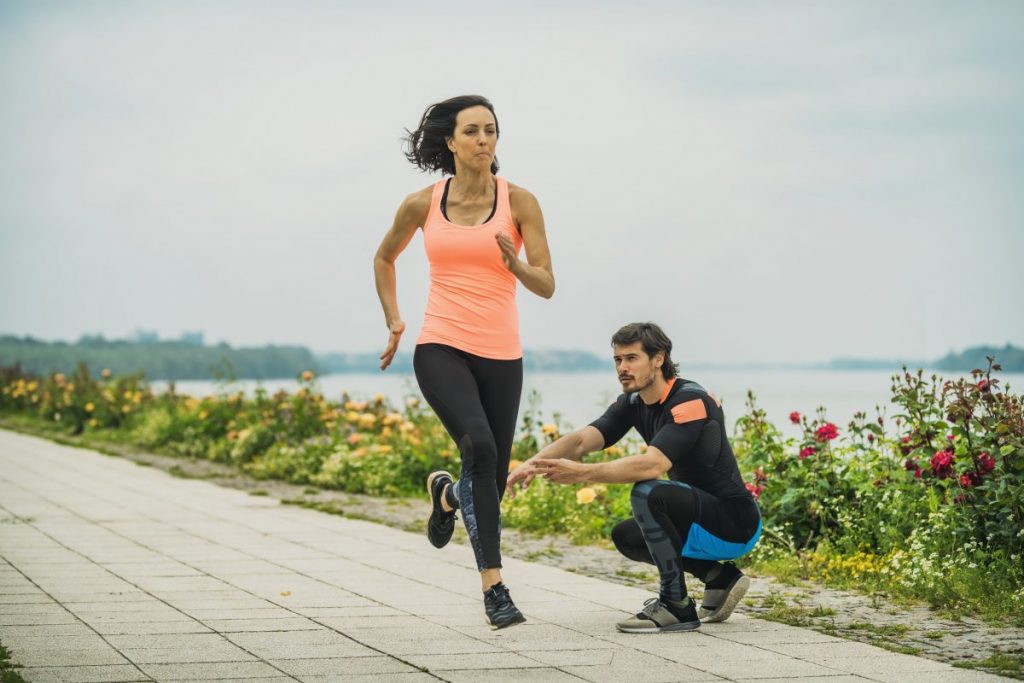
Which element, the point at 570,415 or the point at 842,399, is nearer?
the point at 842,399

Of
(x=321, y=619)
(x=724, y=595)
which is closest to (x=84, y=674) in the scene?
(x=321, y=619)

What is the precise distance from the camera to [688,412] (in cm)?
499

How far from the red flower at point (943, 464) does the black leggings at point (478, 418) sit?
2051 mm

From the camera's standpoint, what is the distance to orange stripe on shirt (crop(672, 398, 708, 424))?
16.4 feet

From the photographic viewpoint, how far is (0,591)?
19.7 feet

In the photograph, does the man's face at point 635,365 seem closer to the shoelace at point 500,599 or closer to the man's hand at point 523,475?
the man's hand at point 523,475

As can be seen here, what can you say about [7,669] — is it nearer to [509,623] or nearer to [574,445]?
[509,623]

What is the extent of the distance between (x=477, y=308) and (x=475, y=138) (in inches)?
27.2

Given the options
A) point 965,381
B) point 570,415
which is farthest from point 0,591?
point 570,415

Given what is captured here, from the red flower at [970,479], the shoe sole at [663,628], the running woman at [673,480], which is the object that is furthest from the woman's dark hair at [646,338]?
the red flower at [970,479]

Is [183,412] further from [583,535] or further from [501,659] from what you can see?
[501,659]

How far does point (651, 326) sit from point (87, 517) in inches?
221

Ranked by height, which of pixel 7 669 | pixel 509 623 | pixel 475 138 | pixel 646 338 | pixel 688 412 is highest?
pixel 475 138

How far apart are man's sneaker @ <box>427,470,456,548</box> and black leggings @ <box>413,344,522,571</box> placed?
0.35 meters
